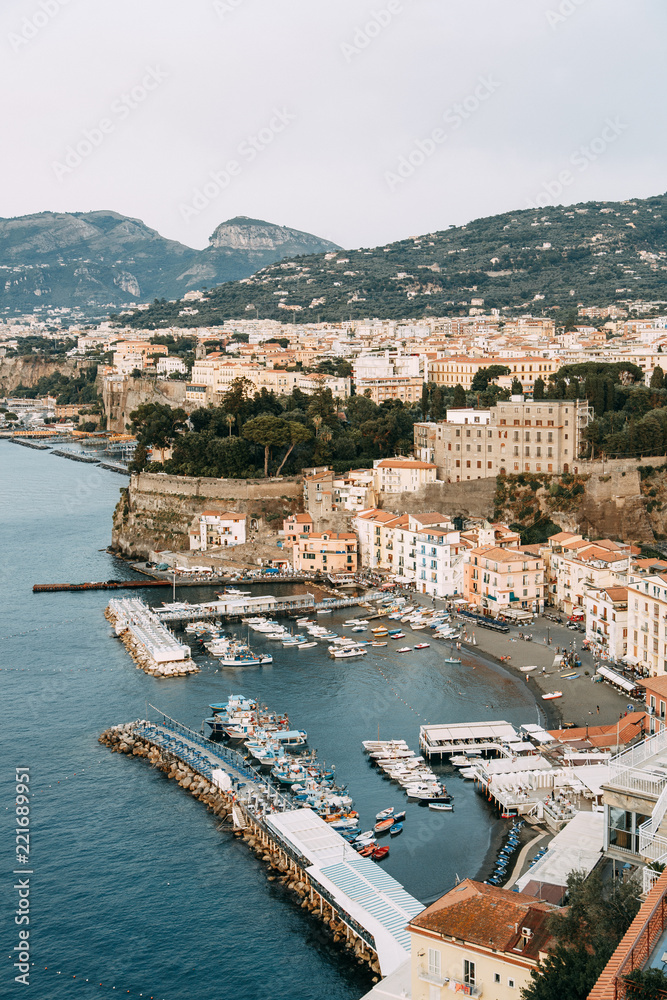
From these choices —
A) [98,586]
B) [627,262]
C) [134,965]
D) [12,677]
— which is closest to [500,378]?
[98,586]

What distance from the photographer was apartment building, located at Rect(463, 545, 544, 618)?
31062 millimetres

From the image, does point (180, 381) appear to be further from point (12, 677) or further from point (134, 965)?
point (134, 965)

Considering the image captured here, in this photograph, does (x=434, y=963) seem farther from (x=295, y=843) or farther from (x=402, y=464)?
(x=402, y=464)

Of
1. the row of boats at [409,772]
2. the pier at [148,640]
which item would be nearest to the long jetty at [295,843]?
the row of boats at [409,772]

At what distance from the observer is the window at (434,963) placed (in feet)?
33.2

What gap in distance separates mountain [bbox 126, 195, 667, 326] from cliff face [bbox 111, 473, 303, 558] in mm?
54702

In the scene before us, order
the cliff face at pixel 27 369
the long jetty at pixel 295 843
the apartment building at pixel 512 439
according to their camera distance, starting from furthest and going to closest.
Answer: the cliff face at pixel 27 369
the apartment building at pixel 512 439
the long jetty at pixel 295 843

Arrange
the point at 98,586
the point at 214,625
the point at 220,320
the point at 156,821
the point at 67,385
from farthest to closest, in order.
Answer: the point at 220,320 < the point at 67,385 < the point at 98,586 < the point at 214,625 < the point at 156,821

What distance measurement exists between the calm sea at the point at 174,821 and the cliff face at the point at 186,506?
8102 mm

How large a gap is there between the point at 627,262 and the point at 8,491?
68.3 meters

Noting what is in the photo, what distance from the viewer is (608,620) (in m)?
26.9

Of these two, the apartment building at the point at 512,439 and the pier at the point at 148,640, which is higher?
the apartment building at the point at 512,439

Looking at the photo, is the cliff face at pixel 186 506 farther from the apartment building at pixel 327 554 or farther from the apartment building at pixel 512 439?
the apartment building at pixel 512 439

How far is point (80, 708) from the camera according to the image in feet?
80.7
